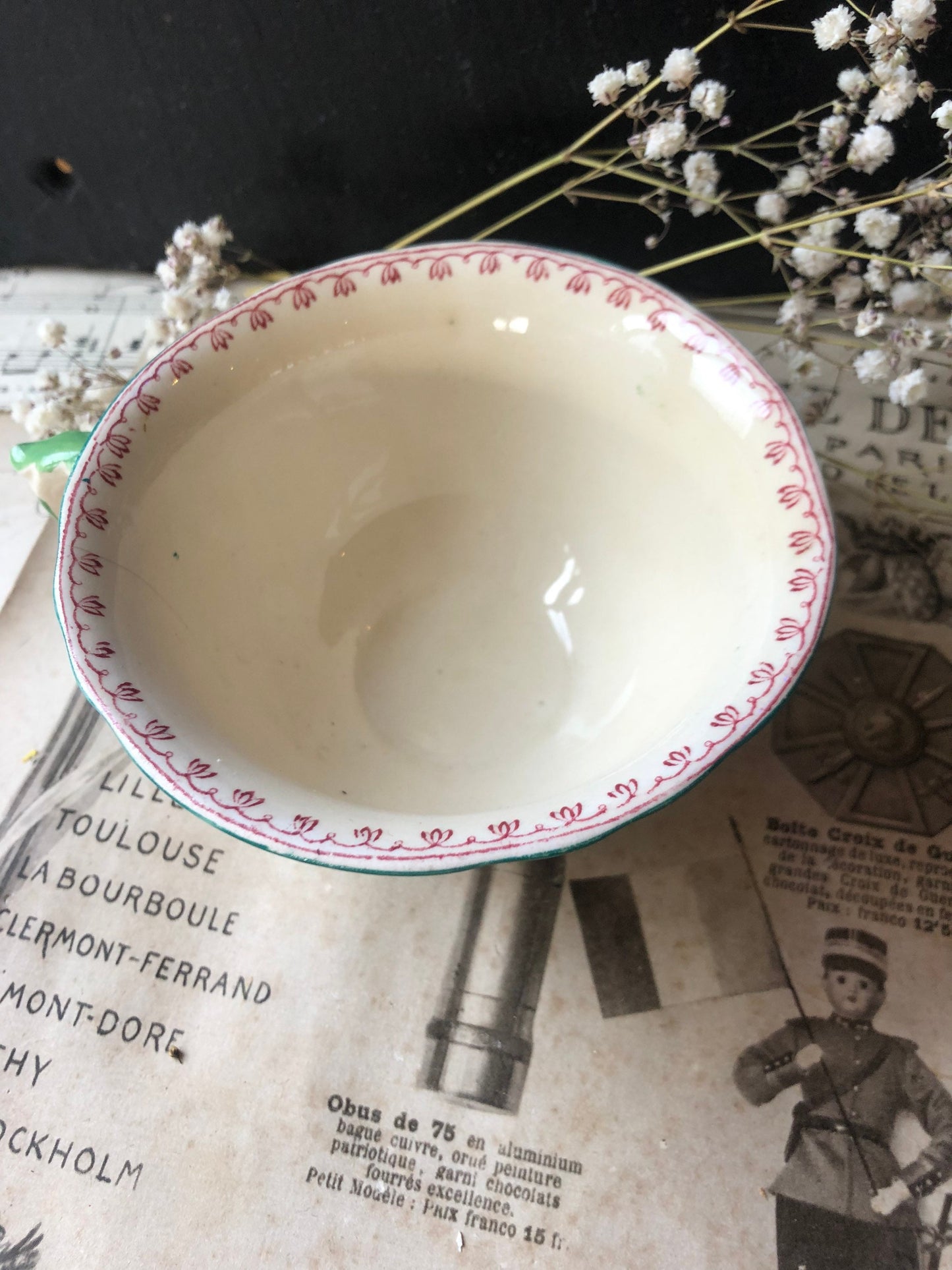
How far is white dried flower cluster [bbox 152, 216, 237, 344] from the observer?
558 mm

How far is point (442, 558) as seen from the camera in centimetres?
58

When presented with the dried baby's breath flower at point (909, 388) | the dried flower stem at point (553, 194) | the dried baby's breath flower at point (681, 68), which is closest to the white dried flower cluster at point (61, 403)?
the dried flower stem at point (553, 194)

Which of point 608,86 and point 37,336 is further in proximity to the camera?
point 37,336

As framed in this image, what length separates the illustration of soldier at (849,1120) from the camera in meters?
0.39

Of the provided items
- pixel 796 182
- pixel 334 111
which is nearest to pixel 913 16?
pixel 796 182

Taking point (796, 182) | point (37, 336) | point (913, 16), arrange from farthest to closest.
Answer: point (37, 336), point (796, 182), point (913, 16)

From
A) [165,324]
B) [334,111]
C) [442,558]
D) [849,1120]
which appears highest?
[334,111]

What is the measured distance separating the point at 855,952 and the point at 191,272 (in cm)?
60

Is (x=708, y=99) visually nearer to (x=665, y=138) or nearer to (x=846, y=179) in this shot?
(x=665, y=138)

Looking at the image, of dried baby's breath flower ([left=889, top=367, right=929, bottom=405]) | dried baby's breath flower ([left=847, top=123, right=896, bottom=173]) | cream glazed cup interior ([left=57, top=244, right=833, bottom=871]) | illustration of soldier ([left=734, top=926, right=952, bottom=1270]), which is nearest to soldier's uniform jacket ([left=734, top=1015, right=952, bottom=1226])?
illustration of soldier ([left=734, top=926, right=952, bottom=1270])

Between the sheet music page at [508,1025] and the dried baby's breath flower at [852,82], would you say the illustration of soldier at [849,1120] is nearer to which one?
the sheet music page at [508,1025]

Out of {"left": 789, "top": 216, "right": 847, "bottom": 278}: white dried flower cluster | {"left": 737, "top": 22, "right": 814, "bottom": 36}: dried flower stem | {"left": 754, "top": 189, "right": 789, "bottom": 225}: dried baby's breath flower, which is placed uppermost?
{"left": 737, "top": 22, "right": 814, "bottom": 36}: dried flower stem

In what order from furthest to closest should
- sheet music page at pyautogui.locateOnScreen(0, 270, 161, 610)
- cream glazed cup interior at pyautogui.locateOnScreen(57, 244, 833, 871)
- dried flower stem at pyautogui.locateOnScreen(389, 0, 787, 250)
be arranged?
sheet music page at pyautogui.locateOnScreen(0, 270, 161, 610), dried flower stem at pyautogui.locateOnScreen(389, 0, 787, 250), cream glazed cup interior at pyautogui.locateOnScreen(57, 244, 833, 871)

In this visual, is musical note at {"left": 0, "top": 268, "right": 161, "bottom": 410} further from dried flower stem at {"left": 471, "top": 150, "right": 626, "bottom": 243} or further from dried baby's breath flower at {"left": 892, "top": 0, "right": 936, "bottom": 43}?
dried baby's breath flower at {"left": 892, "top": 0, "right": 936, "bottom": 43}
